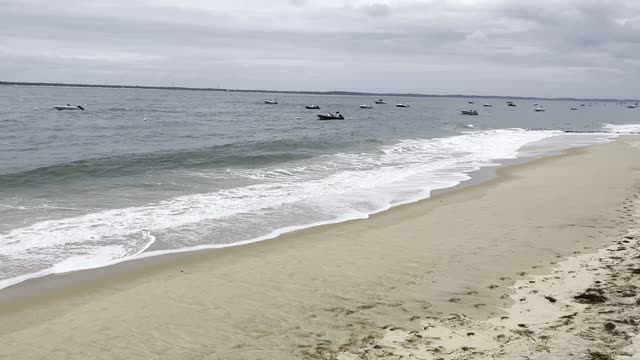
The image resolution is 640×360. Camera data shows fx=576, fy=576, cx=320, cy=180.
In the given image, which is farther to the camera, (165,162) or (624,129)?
(624,129)

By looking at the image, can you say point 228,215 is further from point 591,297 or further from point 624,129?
point 624,129

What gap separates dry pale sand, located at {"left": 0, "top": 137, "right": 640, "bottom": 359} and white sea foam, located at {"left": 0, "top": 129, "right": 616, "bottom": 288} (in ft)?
2.58

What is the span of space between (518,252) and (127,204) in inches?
386

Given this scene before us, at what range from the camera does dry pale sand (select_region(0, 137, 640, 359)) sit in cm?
621

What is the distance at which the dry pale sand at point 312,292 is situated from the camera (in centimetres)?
621

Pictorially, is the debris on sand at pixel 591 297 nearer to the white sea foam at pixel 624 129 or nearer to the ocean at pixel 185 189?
the ocean at pixel 185 189

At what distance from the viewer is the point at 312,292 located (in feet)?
25.7

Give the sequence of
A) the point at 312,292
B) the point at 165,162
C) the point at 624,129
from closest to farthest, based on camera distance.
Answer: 1. the point at 312,292
2. the point at 165,162
3. the point at 624,129

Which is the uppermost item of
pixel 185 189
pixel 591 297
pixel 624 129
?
pixel 624 129

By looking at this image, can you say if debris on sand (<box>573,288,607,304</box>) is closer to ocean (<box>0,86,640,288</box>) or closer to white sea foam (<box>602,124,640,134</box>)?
ocean (<box>0,86,640,288</box>)

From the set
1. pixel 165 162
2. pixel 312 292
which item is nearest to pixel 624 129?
pixel 165 162

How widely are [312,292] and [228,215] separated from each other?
5893 millimetres

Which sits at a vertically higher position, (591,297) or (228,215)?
(591,297)

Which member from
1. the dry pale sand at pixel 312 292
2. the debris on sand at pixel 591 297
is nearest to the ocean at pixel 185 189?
the dry pale sand at pixel 312 292
